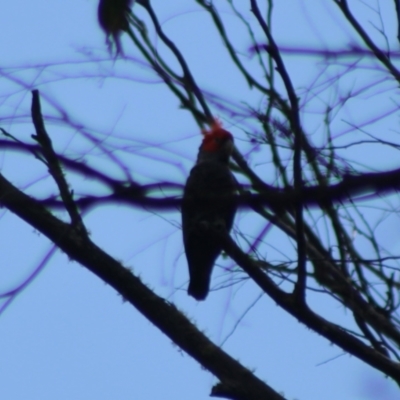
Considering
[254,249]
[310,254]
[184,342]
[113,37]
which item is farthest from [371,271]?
[113,37]

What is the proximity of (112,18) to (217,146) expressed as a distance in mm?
3353

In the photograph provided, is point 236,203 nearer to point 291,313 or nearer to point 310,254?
point 291,313

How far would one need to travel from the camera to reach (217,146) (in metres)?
4.29

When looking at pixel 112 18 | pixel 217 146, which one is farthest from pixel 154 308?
pixel 217 146

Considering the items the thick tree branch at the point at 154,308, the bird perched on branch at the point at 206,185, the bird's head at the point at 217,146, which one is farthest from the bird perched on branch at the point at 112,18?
the bird's head at the point at 217,146

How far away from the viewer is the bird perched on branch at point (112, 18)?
943 millimetres

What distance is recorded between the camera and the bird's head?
163 inches

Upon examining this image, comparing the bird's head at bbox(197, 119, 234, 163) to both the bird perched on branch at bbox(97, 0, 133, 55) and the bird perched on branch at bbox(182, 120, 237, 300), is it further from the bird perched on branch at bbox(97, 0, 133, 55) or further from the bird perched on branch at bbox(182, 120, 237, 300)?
the bird perched on branch at bbox(97, 0, 133, 55)

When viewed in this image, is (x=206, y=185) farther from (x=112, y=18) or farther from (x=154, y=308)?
(x=112, y=18)

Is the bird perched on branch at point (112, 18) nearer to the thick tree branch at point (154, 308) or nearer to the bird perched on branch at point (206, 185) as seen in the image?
the thick tree branch at point (154, 308)

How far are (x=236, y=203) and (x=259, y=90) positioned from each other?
6.26 feet

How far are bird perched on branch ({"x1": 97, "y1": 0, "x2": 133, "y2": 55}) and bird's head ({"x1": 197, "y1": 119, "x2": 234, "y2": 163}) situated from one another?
309 centimetres

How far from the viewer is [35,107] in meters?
1.73

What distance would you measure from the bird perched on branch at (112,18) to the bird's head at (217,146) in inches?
122
